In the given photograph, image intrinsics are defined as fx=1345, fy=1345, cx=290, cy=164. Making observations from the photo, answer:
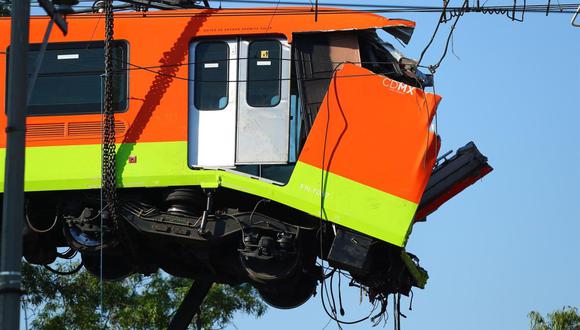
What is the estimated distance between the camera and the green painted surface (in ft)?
56.3

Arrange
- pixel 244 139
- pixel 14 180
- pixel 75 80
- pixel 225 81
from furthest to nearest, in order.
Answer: pixel 75 80, pixel 225 81, pixel 244 139, pixel 14 180

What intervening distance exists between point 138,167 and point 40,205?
1753 mm

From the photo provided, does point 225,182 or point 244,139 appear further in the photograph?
point 244,139

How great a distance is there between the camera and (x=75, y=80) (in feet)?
60.0

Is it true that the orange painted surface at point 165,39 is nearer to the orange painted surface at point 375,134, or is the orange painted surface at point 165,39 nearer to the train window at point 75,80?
the train window at point 75,80

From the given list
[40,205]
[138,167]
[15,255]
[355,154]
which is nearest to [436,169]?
[355,154]

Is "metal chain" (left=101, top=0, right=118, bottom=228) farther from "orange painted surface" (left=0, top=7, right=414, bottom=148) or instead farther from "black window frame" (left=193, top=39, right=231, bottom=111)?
"black window frame" (left=193, top=39, right=231, bottom=111)

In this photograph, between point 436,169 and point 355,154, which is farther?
point 436,169

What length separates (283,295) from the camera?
1988cm

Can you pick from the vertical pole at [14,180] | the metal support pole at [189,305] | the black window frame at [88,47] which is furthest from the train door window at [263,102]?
the vertical pole at [14,180]

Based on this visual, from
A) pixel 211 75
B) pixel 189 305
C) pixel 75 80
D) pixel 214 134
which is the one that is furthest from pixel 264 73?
pixel 189 305

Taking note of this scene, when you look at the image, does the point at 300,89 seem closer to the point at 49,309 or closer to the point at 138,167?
the point at 138,167

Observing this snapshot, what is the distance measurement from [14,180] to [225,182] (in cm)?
593

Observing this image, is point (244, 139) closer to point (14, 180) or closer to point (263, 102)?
point (263, 102)
